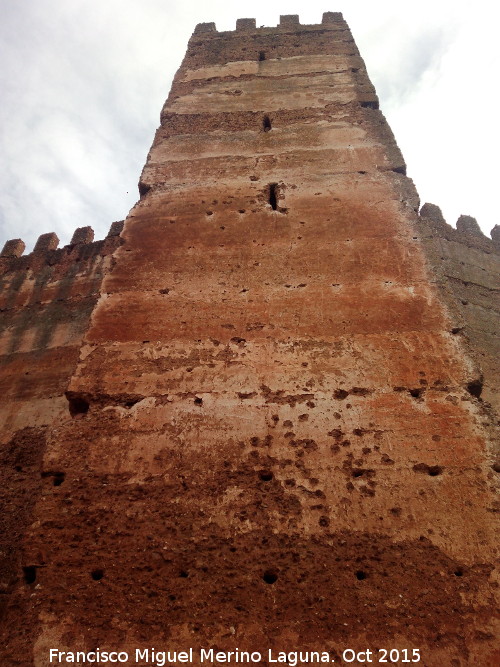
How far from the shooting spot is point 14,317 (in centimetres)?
835

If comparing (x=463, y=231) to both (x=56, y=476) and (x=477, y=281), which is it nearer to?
(x=477, y=281)

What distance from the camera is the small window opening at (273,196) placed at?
3819 mm

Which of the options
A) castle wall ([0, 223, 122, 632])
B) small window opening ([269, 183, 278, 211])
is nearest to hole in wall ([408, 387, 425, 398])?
small window opening ([269, 183, 278, 211])

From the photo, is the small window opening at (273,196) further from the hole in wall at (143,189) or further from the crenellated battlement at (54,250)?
the crenellated battlement at (54,250)

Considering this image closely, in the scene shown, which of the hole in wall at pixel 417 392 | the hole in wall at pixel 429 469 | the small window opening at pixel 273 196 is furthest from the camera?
the small window opening at pixel 273 196

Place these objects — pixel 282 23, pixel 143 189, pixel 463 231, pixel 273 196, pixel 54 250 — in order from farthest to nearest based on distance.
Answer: pixel 54 250 < pixel 463 231 < pixel 282 23 < pixel 143 189 < pixel 273 196

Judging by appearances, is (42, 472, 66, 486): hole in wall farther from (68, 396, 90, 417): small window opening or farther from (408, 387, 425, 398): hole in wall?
(408, 387, 425, 398): hole in wall

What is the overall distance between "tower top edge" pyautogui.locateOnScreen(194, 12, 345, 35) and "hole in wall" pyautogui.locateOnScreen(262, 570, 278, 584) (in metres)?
6.87

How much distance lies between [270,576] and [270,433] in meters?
0.72

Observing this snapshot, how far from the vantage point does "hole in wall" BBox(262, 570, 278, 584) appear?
82.2 inches

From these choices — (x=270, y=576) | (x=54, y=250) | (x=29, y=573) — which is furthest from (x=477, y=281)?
(x=54, y=250)

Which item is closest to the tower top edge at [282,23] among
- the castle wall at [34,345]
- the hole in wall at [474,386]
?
the castle wall at [34,345]

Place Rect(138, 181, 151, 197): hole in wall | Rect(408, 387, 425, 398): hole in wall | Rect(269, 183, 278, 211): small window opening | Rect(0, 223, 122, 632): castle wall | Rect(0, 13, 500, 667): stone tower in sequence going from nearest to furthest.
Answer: Rect(0, 13, 500, 667): stone tower → Rect(408, 387, 425, 398): hole in wall → Rect(269, 183, 278, 211): small window opening → Rect(138, 181, 151, 197): hole in wall → Rect(0, 223, 122, 632): castle wall

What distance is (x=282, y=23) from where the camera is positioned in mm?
6562
